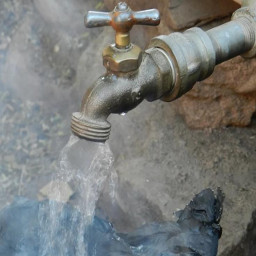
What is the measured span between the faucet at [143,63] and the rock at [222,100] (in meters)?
0.60

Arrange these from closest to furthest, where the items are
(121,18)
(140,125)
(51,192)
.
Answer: (121,18) → (140,125) → (51,192)

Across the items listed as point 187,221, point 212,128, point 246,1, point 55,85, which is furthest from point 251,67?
point 55,85

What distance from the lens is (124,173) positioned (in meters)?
1.98

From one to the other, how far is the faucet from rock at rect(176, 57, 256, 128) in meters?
0.60

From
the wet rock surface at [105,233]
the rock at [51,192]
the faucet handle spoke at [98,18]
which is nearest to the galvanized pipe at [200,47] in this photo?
the faucet handle spoke at [98,18]

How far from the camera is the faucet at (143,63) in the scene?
3.50 feet

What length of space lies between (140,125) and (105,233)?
711mm

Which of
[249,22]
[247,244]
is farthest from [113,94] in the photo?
[247,244]

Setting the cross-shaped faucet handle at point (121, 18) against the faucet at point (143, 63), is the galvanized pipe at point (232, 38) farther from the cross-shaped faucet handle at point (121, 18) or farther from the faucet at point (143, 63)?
the cross-shaped faucet handle at point (121, 18)

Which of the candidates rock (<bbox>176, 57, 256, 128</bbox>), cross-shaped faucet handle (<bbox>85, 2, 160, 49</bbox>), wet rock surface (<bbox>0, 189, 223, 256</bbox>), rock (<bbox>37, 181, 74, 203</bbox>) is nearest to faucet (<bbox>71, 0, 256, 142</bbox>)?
cross-shaped faucet handle (<bbox>85, 2, 160, 49</bbox>)

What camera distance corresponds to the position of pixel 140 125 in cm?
212

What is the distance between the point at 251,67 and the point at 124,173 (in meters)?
0.57

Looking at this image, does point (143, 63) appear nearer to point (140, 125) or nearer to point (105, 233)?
point (105, 233)

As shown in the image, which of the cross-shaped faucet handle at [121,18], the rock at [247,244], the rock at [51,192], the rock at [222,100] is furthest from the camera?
the rock at [51,192]
